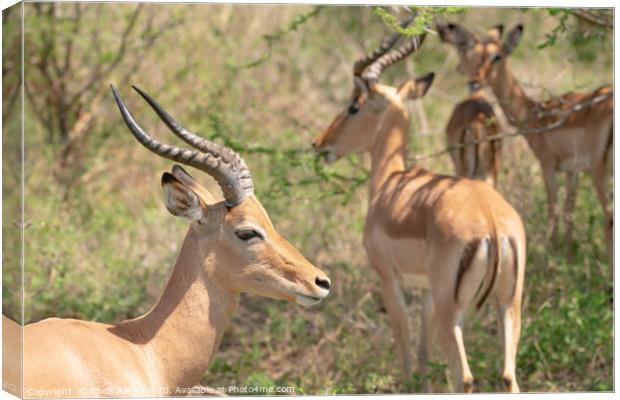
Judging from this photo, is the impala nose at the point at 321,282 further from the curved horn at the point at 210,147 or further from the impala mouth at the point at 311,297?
the curved horn at the point at 210,147

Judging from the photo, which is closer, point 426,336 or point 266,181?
point 426,336

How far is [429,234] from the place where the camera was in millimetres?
6953

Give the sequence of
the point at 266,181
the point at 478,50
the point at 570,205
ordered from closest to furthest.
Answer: the point at 570,205
the point at 478,50
the point at 266,181

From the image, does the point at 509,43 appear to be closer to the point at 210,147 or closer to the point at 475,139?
the point at 475,139

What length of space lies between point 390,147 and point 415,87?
18.6 inches

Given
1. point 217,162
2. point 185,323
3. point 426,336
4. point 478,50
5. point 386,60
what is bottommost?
point 426,336

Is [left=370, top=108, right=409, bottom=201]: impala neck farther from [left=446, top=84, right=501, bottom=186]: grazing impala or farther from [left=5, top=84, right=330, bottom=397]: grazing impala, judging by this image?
[left=5, top=84, right=330, bottom=397]: grazing impala

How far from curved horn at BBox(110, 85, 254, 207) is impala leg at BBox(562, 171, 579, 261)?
3.77m

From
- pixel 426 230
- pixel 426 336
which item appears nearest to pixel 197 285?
pixel 426 230

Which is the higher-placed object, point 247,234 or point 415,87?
point 415,87

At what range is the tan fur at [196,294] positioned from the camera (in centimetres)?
535

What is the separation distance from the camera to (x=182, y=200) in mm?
5434

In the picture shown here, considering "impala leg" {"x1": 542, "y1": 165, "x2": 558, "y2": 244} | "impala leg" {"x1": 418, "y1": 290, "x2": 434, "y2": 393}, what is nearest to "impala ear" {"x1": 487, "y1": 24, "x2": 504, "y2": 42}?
"impala leg" {"x1": 542, "y1": 165, "x2": 558, "y2": 244}

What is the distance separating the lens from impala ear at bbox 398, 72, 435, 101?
8.37 meters
